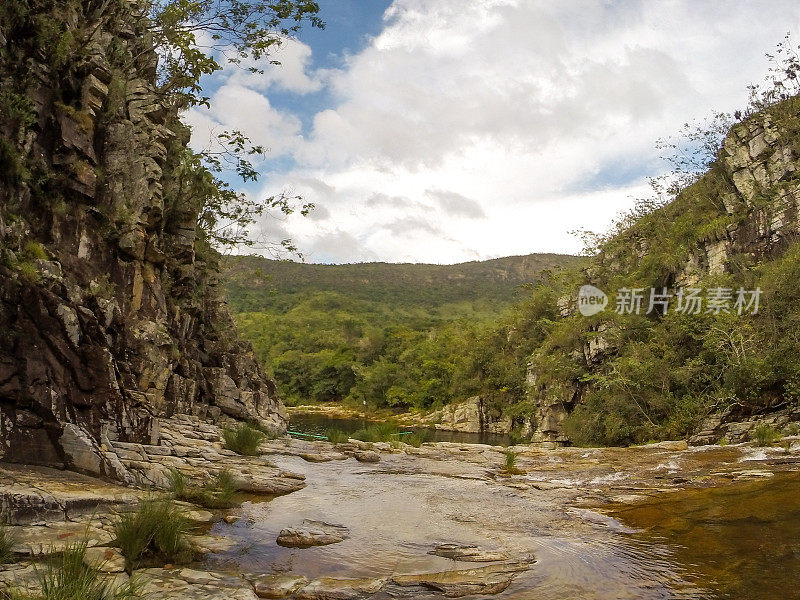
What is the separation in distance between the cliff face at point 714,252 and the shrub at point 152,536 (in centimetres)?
2288

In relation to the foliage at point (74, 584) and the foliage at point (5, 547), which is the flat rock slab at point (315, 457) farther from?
the foliage at point (74, 584)

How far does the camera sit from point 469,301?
382ft

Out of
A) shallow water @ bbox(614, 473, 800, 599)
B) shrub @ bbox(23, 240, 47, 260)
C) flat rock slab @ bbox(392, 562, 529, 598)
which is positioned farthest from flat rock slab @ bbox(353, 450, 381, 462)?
flat rock slab @ bbox(392, 562, 529, 598)

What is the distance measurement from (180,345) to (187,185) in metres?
5.30

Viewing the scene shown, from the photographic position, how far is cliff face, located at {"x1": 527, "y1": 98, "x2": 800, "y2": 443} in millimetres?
25953

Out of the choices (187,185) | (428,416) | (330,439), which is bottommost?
(428,416)

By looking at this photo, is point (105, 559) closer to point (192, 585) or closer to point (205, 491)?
Answer: point (192, 585)

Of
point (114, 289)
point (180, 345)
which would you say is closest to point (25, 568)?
point (114, 289)

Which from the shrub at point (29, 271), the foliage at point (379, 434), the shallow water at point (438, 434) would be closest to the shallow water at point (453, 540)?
the shrub at point (29, 271)

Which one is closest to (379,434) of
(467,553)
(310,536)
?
(310,536)

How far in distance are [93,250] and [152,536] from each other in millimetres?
9489

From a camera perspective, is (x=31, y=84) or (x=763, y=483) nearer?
(x=763, y=483)

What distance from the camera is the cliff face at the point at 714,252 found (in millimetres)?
25953

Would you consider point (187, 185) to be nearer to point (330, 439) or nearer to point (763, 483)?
point (330, 439)
